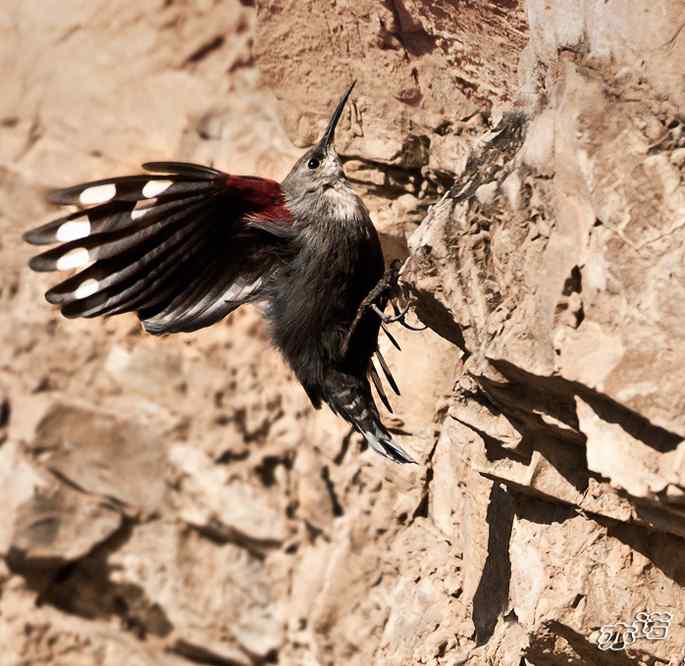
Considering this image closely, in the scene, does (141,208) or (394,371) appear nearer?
(141,208)

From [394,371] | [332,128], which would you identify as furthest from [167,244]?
[394,371]

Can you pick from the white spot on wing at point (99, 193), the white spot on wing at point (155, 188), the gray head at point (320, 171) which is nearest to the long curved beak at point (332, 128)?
the gray head at point (320, 171)

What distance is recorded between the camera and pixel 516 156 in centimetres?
270

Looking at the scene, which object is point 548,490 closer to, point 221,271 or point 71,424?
point 221,271

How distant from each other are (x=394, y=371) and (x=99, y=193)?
1.17 m

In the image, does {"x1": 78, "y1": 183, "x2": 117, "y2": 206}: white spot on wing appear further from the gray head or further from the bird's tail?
the bird's tail

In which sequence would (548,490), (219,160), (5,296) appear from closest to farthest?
1. (548,490)
2. (219,160)
3. (5,296)

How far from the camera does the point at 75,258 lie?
3.08 metres

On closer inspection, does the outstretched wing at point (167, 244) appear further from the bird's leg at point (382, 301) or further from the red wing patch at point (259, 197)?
the bird's leg at point (382, 301)

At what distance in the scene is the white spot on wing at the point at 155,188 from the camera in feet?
10.0

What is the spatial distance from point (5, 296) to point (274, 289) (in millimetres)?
2076

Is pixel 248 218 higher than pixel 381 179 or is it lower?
lower

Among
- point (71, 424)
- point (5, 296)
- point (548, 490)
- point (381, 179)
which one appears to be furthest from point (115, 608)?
point (548, 490)

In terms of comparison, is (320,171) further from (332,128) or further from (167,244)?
(167,244)
